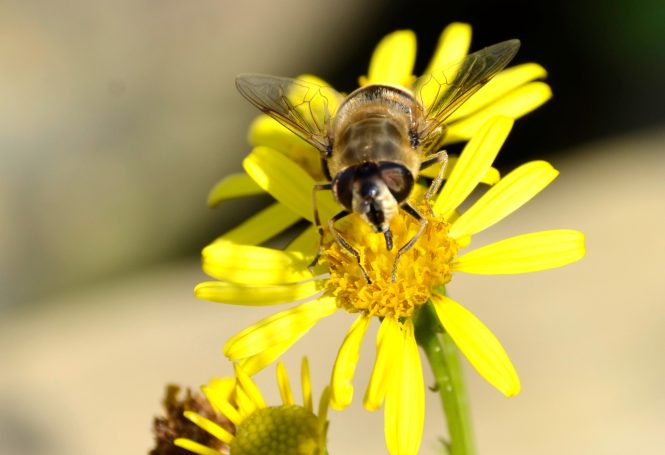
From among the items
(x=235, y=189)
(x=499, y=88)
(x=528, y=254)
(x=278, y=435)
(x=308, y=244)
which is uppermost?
(x=235, y=189)

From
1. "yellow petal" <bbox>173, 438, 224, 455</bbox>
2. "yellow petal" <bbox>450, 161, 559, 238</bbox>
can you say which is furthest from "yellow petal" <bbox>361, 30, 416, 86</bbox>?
"yellow petal" <bbox>173, 438, 224, 455</bbox>

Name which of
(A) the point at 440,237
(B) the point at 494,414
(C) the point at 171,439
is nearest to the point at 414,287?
(A) the point at 440,237

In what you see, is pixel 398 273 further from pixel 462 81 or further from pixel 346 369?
pixel 462 81

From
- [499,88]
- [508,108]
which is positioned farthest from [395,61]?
[508,108]

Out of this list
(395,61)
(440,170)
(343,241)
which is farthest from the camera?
(395,61)

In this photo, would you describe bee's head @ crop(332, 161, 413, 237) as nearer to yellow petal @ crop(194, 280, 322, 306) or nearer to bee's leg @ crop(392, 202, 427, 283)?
bee's leg @ crop(392, 202, 427, 283)

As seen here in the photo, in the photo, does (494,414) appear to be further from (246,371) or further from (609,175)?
(246,371)
